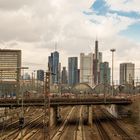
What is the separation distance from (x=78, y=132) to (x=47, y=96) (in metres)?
37.9

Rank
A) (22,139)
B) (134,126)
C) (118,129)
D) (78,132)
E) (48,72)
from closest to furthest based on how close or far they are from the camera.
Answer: (48,72), (22,139), (78,132), (118,129), (134,126)

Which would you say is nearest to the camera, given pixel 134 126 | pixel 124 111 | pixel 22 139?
pixel 22 139

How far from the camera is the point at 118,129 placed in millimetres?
98375

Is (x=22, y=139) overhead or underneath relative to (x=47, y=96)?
underneath

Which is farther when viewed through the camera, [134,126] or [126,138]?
[134,126]

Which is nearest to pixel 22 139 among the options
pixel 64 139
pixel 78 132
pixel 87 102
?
pixel 64 139

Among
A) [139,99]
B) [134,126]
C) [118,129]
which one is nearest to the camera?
[118,129]

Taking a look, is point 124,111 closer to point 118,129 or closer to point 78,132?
point 118,129

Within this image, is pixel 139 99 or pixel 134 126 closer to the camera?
pixel 134 126

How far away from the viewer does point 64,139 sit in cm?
8075

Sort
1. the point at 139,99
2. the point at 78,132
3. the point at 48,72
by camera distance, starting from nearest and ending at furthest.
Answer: the point at 48,72, the point at 78,132, the point at 139,99

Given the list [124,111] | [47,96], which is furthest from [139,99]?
[47,96]

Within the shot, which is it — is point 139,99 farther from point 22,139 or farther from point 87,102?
point 22,139

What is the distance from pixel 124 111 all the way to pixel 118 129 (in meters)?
37.2
